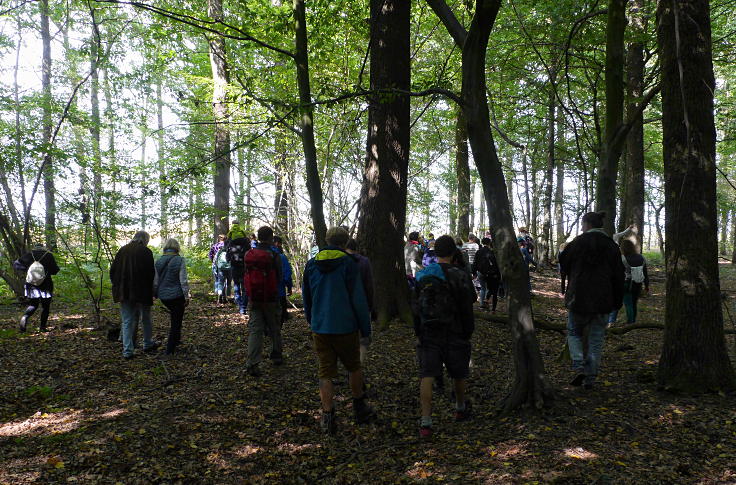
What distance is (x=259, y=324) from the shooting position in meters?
6.12

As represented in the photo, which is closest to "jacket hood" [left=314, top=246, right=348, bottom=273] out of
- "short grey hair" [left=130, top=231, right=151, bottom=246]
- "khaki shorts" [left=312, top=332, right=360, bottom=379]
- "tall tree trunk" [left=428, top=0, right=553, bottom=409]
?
"khaki shorts" [left=312, top=332, right=360, bottom=379]

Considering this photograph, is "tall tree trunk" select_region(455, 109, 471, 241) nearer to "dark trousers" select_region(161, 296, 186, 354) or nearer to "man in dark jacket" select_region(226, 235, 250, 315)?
"man in dark jacket" select_region(226, 235, 250, 315)

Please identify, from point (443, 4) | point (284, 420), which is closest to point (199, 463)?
point (284, 420)

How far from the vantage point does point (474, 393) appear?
5469 mm

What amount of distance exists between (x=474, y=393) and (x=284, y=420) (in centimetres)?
222

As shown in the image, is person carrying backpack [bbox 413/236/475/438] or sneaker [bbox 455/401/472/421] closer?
person carrying backpack [bbox 413/236/475/438]

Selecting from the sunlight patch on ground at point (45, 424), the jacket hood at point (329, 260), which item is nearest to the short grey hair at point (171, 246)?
the sunlight patch on ground at point (45, 424)

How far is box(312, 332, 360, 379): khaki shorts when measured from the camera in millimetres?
4531

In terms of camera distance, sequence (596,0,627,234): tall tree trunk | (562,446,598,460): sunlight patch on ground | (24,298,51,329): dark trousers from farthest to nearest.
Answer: (24,298,51,329): dark trousers < (596,0,627,234): tall tree trunk < (562,446,598,460): sunlight patch on ground

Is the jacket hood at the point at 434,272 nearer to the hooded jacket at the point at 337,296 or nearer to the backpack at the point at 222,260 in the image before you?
the hooded jacket at the point at 337,296

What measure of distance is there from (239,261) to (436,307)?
665cm

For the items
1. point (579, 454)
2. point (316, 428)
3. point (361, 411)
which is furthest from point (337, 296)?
point (579, 454)

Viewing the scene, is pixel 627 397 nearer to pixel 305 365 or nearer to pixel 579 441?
pixel 579 441

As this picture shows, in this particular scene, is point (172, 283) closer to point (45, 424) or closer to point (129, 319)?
point (129, 319)
